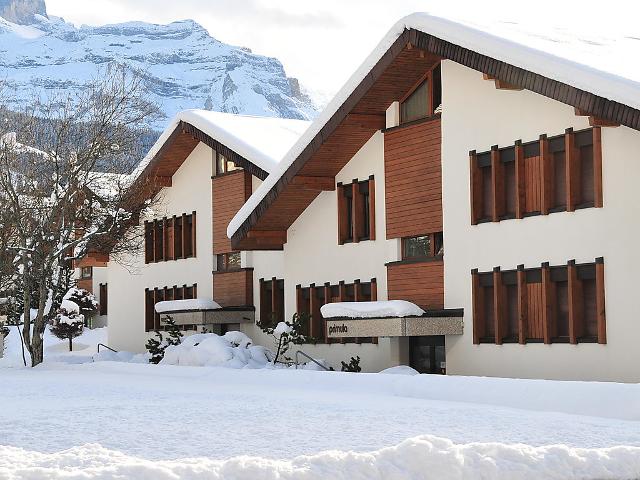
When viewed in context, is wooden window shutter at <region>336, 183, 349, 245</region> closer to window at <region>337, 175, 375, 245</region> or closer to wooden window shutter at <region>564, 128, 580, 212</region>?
window at <region>337, 175, 375, 245</region>

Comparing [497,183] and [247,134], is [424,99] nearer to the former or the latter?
[497,183]

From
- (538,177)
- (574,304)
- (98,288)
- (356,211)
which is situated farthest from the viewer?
(98,288)

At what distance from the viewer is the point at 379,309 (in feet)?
82.5

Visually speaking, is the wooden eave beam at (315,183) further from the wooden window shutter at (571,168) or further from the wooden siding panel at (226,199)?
the wooden window shutter at (571,168)

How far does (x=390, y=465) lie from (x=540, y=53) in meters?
13.3

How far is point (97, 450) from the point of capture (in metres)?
10.3

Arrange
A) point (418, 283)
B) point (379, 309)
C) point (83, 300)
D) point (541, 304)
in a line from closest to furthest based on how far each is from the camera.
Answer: point (541, 304), point (379, 309), point (418, 283), point (83, 300)

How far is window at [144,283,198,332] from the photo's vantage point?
3803 cm

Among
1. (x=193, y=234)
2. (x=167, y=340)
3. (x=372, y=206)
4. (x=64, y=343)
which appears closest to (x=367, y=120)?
(x=372, y=206)

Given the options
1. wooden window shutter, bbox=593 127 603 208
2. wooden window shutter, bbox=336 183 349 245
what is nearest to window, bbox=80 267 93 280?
wooden window shutter, bbox=336 183 349 245

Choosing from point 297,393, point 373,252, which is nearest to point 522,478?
point 297,393

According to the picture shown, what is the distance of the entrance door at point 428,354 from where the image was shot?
1025 inches

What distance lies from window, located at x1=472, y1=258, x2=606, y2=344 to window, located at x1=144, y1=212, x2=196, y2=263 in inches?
607

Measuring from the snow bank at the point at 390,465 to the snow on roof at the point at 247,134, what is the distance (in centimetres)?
2211
